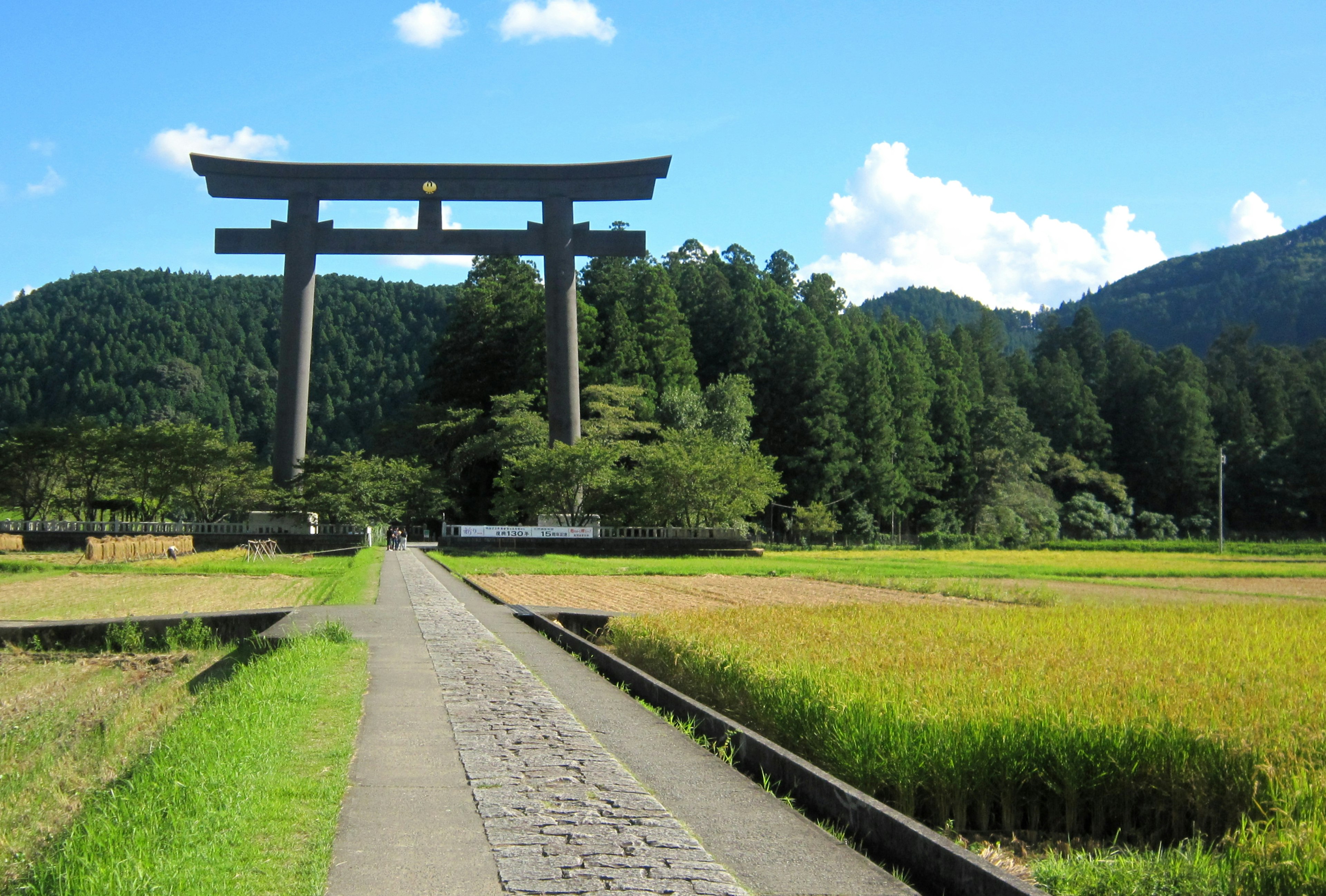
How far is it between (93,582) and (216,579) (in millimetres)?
Result: 2155

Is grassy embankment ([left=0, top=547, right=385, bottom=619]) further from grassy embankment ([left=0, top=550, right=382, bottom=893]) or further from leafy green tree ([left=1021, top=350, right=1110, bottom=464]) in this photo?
leafy green tree ([left=1021, top=350, right=1110, bottom=464])

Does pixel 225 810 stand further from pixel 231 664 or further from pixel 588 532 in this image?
pixel 588 532

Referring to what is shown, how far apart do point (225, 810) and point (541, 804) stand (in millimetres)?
1244

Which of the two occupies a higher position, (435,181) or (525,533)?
(435,181)

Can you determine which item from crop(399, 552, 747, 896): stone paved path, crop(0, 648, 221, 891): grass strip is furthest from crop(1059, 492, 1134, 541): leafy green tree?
crop(399, 552, 747, 896): stone paved path

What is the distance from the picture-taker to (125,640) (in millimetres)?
11297

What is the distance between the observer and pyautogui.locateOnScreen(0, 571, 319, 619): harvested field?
14258 millimetres

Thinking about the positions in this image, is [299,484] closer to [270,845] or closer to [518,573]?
[518,573]

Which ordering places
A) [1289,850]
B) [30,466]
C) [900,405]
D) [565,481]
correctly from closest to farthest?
[1289,850]
[565,481]
[30,466]
[900,405]

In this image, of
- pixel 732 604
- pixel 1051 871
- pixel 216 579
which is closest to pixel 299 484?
pixel 216 579

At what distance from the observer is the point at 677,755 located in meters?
5.54

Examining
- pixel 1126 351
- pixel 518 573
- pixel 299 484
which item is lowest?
pixel 518 573

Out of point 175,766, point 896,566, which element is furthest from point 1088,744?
point 896,566

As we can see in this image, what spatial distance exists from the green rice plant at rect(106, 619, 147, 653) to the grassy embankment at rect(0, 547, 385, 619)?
1.86m
